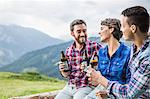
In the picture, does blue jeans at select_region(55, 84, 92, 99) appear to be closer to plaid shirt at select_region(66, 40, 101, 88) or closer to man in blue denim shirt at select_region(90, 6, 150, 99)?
plaid shirt at select_region(66, 40, 101, 88)

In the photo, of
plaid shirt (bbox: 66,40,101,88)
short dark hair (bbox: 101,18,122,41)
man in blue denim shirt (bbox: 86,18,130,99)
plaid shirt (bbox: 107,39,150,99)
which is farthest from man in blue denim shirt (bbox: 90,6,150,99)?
plaid shirt (bbox: 66,40,101,88)

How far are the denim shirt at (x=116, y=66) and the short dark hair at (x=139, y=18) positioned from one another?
169 cm

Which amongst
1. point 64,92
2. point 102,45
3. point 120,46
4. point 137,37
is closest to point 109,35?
point 120,46

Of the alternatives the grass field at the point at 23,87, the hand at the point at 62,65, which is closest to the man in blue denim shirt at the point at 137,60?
the hand at the point at 62,65

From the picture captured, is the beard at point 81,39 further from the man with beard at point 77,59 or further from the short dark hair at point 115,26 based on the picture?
the short dark hair at point 115,26

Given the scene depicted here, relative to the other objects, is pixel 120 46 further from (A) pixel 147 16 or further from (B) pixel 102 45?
(A) pixel 147 16

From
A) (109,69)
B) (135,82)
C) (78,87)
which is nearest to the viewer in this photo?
(135,82)

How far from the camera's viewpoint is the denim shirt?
606cm

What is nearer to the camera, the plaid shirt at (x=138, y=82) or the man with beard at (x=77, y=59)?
the plaid shirt at (x=138, y=82)

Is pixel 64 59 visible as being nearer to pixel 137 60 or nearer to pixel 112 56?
pixel 112 56

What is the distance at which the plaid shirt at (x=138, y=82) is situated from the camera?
4.13 m

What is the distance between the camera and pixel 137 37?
14.3ft

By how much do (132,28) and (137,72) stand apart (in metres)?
0.46

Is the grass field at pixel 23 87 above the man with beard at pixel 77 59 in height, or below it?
below
